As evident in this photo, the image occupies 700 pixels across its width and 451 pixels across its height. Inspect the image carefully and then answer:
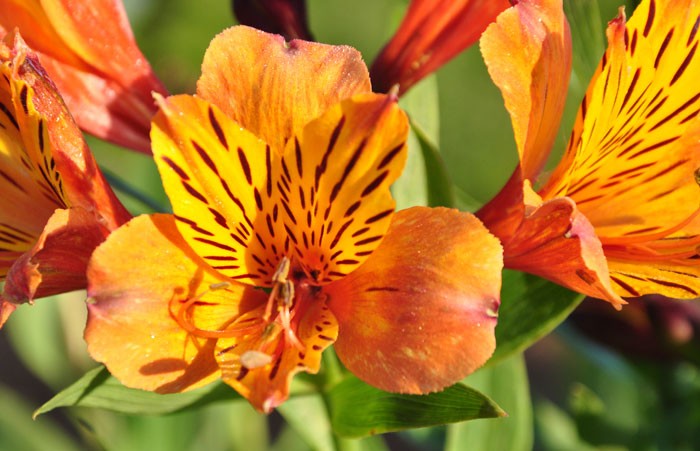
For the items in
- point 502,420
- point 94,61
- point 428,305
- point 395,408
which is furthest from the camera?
point 502,420

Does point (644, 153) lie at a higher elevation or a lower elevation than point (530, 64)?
lower

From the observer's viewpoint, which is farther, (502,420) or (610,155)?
(502,420)

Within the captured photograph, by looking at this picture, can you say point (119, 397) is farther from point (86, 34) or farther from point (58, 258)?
point (86, 34)

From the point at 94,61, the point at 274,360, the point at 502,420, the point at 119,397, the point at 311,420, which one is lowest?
the point at 502,420

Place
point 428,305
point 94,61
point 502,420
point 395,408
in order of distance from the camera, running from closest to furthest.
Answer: point 428,305
point 395,408
point 94,61
point 502,420

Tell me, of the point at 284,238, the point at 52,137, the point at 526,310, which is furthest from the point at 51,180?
the point at 526,310

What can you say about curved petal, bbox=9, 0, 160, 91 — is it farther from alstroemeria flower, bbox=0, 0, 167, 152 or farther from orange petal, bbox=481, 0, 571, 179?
orange petal, bbox=481, 0, 571, 179

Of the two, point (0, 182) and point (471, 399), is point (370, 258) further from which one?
point (0, 182)

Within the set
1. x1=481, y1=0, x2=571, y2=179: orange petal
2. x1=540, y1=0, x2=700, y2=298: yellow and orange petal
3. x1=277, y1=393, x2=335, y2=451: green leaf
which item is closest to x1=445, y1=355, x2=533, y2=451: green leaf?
x1=277, y1=393, x2=335, y2=451: green leaf
